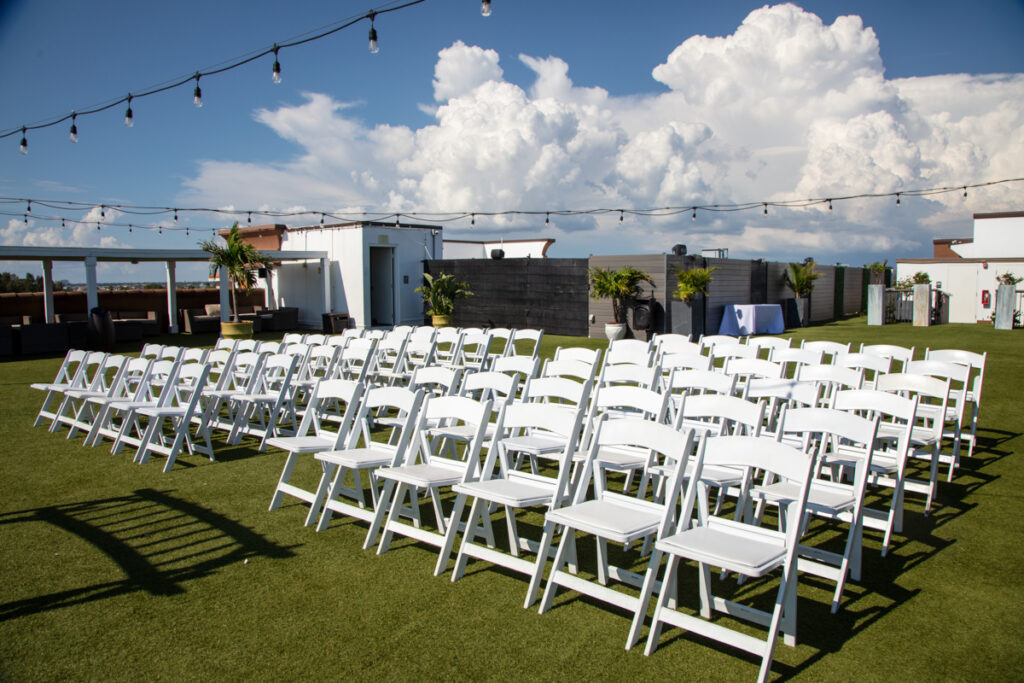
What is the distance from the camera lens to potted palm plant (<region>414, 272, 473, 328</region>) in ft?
63.3

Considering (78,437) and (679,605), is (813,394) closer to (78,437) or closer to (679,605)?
(679,605)

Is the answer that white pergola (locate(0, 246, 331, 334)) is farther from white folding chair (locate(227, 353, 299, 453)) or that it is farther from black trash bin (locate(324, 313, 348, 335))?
white folding chair (locate(227, 353, 299, 453))

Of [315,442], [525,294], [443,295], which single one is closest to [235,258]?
[443,295]

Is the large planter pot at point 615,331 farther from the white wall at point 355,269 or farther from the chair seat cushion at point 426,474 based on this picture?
the chair seat cushion at point 426,474

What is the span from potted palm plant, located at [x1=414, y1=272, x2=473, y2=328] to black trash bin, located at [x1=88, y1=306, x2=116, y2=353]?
7.66 m

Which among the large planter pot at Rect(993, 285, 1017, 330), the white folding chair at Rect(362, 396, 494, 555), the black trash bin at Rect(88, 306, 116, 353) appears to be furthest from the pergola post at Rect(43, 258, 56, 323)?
the large planter pot at Rect(993, 285, 1017, 330)

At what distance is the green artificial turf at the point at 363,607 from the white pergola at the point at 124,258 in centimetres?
1372

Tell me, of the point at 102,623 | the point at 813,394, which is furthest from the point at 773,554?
the point at 102,623

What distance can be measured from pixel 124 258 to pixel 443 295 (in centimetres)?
825

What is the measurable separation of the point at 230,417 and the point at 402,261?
13385mm

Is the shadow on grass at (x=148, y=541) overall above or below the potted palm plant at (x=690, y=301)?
below

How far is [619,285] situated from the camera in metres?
16.0

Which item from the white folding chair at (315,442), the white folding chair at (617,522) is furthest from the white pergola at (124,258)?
the white folding chair at (617,522)

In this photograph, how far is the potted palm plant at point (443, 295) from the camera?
1930cm
